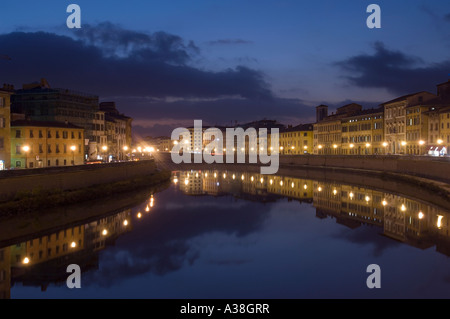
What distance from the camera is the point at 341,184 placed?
53156 mm

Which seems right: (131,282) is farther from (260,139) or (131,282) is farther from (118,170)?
(260,139)

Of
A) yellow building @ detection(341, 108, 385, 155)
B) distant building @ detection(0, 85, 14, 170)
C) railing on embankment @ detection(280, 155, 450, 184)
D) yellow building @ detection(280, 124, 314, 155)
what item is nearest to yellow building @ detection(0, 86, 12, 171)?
distant building @ detection(0, 85, 14, 170)

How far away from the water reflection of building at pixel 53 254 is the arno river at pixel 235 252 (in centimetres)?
5

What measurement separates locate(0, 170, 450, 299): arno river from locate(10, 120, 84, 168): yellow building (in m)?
13.3

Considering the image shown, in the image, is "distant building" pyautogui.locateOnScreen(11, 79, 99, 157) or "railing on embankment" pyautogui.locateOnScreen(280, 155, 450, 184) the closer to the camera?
"railing on embankment" pyautogui.locateOnScreen(280, 155, 450, 184)

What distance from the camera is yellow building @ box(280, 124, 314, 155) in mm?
107750

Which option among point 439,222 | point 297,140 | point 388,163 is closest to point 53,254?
point 439,222

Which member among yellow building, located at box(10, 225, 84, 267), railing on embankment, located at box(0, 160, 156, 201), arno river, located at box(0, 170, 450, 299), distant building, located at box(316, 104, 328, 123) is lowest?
arno river, located at box(0, 170, 450, 299)

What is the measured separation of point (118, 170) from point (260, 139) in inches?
3688

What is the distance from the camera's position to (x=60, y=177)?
3228 centimetres

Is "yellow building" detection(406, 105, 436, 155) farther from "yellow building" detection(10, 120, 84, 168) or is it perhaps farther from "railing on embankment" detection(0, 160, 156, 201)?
"yellow building" detection(10, 120, 84, 168)

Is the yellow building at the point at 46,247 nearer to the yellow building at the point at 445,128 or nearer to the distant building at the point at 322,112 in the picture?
the yellow building at the point at 445,128

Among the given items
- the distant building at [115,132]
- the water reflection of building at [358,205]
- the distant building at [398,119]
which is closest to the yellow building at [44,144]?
the water reflection of building at [358,205]

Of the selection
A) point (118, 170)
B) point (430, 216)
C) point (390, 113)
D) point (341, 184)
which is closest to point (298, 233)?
point (430, 216)
